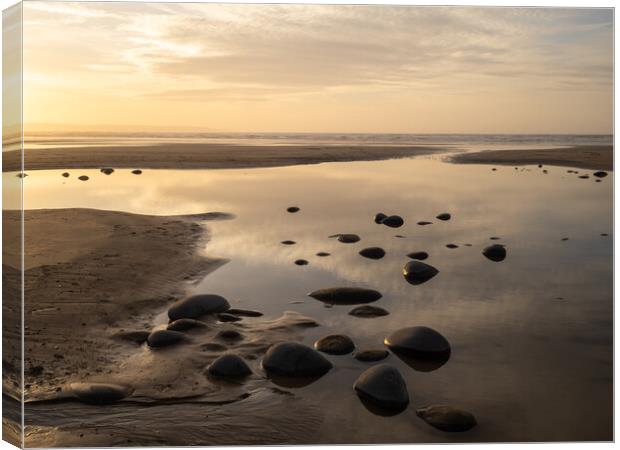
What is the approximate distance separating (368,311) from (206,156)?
22118 mm

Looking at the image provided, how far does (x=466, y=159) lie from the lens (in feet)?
85.0

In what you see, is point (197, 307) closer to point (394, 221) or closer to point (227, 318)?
point (227, 318)

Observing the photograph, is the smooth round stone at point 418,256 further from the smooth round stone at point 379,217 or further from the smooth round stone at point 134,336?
the smooth round stone at point 134,336

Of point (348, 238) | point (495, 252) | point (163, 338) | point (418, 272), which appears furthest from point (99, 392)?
point (495, 252)

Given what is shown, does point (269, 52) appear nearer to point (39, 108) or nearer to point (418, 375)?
point (39, 108)

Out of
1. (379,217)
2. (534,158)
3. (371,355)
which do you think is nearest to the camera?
(371,355)

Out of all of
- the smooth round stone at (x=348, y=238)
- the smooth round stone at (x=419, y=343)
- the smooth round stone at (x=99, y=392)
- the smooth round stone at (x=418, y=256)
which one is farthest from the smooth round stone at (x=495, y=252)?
the smooth round stone at (x=99, y=392)

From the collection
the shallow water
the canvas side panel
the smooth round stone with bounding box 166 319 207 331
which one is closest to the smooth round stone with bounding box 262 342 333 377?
the shallow water

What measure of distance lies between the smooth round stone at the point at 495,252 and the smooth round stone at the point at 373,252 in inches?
63.9

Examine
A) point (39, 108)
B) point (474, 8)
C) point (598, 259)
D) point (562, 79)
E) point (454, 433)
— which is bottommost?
point (454, 433)

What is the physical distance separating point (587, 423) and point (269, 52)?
4.88m

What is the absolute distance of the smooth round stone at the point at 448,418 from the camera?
5.23 meters

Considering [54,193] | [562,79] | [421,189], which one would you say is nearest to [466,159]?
[421,189]

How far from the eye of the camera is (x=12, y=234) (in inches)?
209
